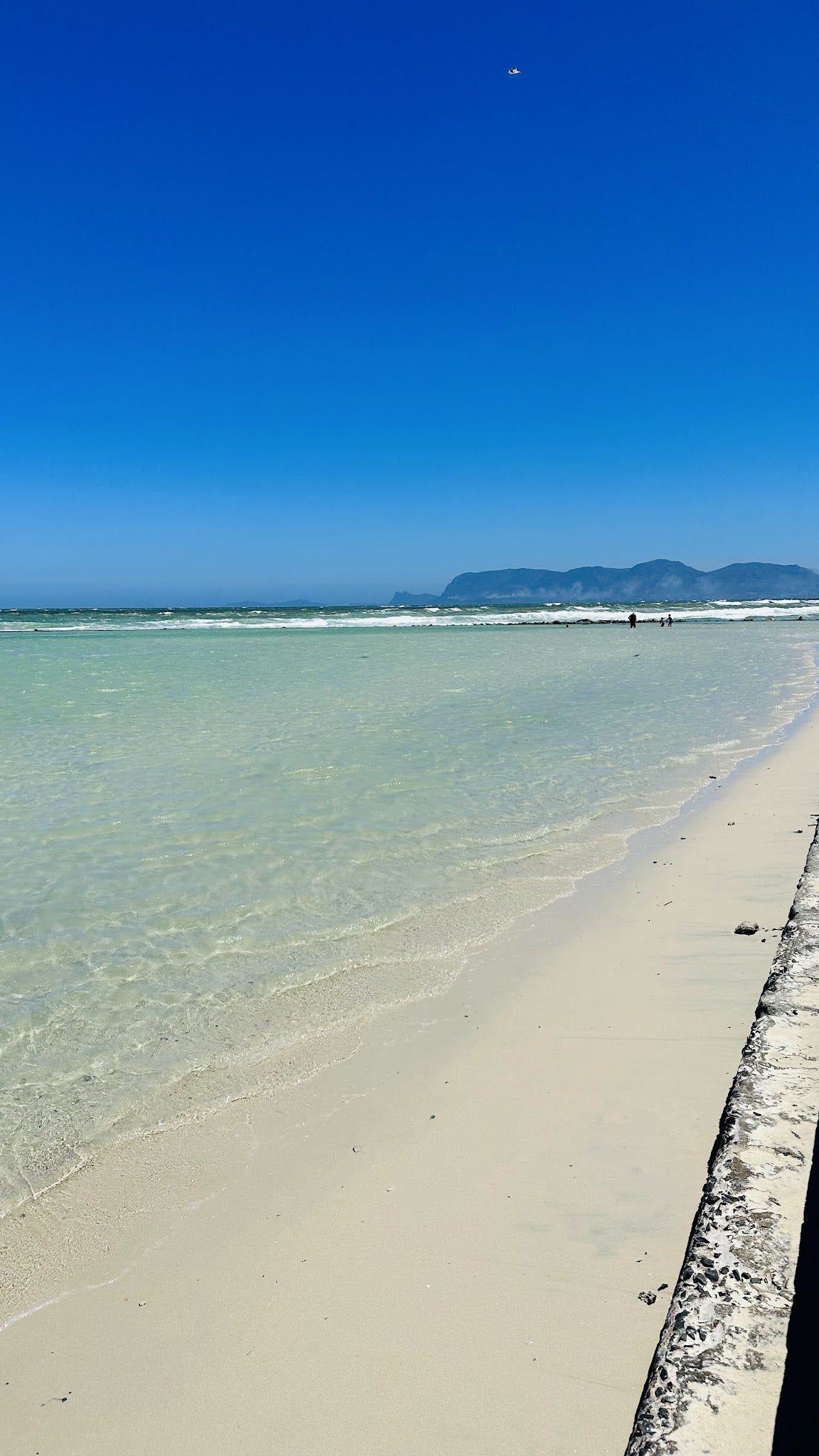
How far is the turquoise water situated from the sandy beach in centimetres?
43

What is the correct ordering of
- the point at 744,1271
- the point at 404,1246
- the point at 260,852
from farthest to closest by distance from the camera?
1. the point at 260,852
2. the point at 404,1246
3. the point at 744,1271

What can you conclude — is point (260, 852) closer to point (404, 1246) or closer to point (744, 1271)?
point (404, 1246)

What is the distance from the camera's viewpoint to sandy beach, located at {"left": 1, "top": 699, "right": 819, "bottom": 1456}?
204cm

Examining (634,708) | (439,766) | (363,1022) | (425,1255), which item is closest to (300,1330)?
(425,1255)

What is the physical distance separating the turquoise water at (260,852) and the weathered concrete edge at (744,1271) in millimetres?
2081

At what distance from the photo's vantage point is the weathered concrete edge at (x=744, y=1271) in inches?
59.7

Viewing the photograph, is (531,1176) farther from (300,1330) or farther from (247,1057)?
(247,1057)

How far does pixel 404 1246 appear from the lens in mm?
2559

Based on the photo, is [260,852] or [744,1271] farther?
[260,852]

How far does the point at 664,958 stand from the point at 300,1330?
9.73ft

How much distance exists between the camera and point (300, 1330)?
2271 mm

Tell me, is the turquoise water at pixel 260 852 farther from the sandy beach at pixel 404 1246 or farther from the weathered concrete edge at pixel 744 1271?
the weathered concrete edge at pixel 744 1271

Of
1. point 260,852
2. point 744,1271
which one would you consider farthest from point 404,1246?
point 260,852

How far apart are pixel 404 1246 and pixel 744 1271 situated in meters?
1.12
